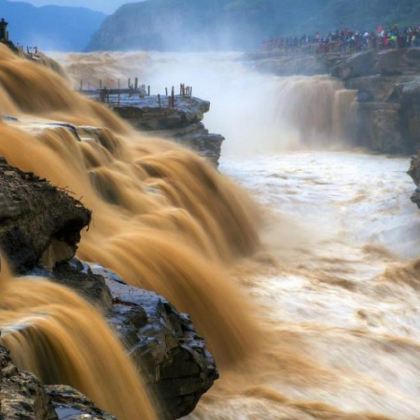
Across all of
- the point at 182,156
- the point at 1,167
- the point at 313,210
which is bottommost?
the point at 313,210

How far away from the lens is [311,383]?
7.69 metres

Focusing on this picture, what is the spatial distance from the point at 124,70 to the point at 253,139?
12.7 metres

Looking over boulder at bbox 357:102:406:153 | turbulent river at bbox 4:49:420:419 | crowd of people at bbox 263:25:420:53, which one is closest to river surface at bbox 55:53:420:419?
turbulent river at bbox 4:49:420:419

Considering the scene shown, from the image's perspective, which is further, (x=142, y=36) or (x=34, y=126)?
(x=142, y=36)

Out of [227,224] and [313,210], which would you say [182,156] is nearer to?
[227,224]

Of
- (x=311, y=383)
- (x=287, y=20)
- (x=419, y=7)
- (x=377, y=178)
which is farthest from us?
(x=287, y=20)

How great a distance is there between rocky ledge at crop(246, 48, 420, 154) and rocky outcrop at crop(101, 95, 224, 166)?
872cm

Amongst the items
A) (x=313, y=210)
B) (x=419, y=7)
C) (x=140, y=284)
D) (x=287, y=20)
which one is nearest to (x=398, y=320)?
(x=140, y=284)

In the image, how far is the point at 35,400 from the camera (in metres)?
3.56

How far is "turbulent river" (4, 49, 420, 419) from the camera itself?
7.43 meters

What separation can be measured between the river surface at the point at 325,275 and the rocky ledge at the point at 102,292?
0.71m

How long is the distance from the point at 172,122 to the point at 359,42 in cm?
2065

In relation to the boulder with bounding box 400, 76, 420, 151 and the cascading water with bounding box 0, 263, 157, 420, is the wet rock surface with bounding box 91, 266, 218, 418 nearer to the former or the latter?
the cascading water with bounding box 0, 263, 157, 420

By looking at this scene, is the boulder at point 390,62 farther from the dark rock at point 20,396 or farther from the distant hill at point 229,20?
the distant hill at point 229,20
